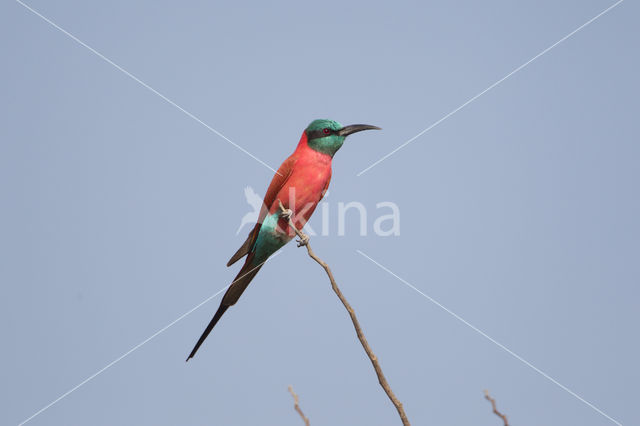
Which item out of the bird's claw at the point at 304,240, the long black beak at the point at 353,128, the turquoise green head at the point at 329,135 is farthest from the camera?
the turquoise green head at the point at 329,135

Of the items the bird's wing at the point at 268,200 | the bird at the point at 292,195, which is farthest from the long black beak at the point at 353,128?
the bird's wing at the point at 268,200

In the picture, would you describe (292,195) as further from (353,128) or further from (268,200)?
(353,128)

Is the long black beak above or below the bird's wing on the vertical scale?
above

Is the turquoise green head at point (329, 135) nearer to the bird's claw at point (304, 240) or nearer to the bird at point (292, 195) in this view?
the bird at point (292, 195)

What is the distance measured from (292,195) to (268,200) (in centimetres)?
20

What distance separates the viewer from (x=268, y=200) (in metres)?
3.79

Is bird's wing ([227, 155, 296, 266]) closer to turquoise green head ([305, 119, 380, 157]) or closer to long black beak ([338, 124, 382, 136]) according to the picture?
turquoise green head ([305, 119, 380, 157])

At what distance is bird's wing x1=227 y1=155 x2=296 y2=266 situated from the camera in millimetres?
3699

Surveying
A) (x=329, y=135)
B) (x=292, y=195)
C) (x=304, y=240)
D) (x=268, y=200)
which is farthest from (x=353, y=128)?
(x=304, y=240)

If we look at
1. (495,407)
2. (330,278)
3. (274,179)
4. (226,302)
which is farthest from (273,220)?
(495,407)

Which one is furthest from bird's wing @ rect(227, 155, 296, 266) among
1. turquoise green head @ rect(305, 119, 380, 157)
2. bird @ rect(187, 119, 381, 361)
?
turquoise green head @ rect(305, 119, 380, 157)

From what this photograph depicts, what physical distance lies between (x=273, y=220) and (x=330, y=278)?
1.66 meters

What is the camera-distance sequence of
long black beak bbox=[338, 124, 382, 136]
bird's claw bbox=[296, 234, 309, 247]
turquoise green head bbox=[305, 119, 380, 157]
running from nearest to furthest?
bird's claw bbox=[296, 234, 309, 247] → long black beak bbox=[338, 124, 382, 136] → turquoise green head bbox=[305, 119, 380, 157]

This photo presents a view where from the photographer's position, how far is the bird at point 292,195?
12.0 feet
